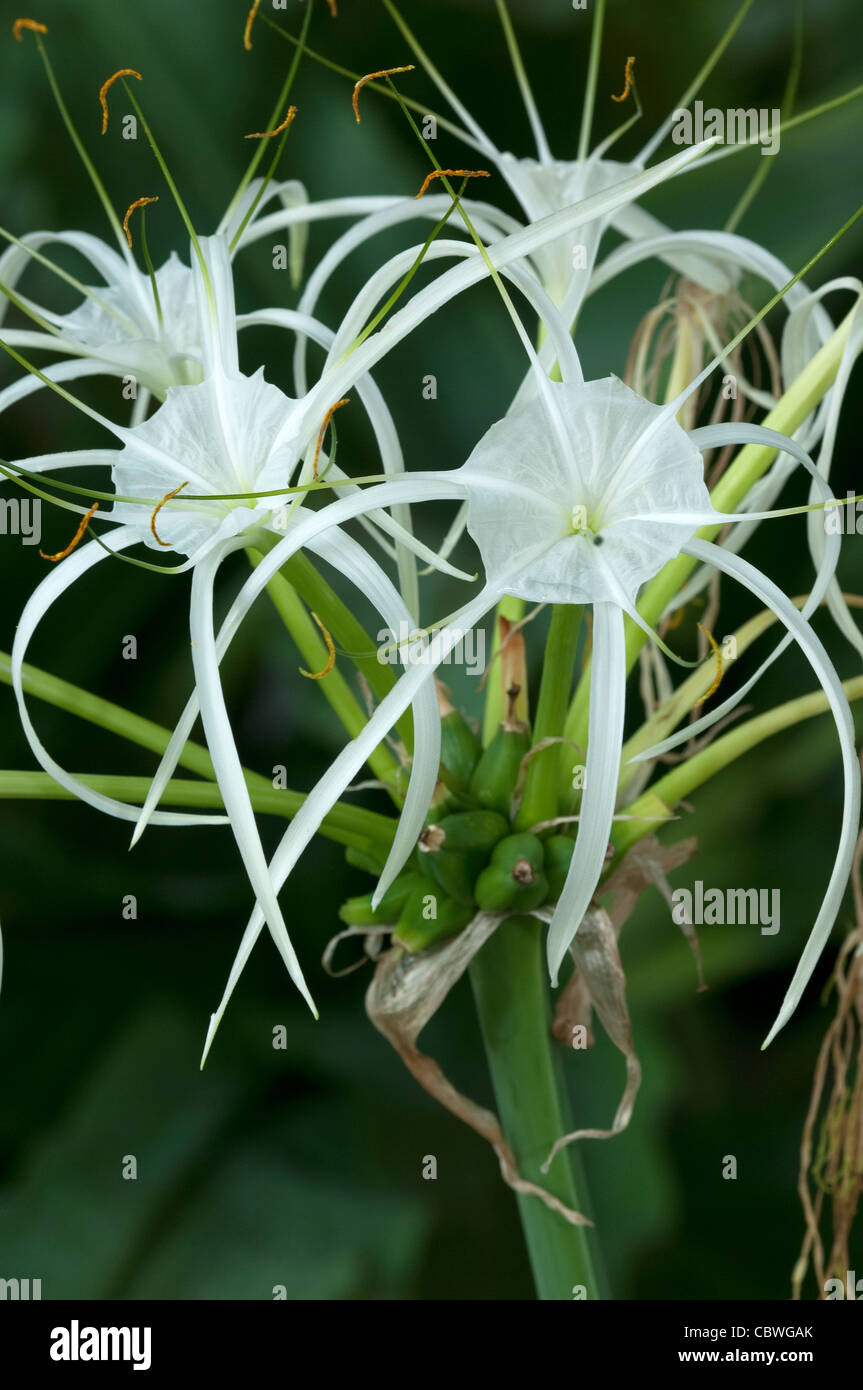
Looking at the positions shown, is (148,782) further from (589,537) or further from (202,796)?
(589,537)

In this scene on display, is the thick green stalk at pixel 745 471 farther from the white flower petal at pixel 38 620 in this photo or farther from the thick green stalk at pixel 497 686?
the white flower petal at pixel 38 620

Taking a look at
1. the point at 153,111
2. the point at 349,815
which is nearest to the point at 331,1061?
the point at 349,815

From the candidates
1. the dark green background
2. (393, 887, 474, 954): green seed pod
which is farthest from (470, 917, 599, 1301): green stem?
the dark green background

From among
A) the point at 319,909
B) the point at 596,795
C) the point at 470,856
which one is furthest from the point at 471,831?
the point at 319,909

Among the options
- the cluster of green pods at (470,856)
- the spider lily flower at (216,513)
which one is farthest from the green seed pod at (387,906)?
the spider lily flower at (216,513)
